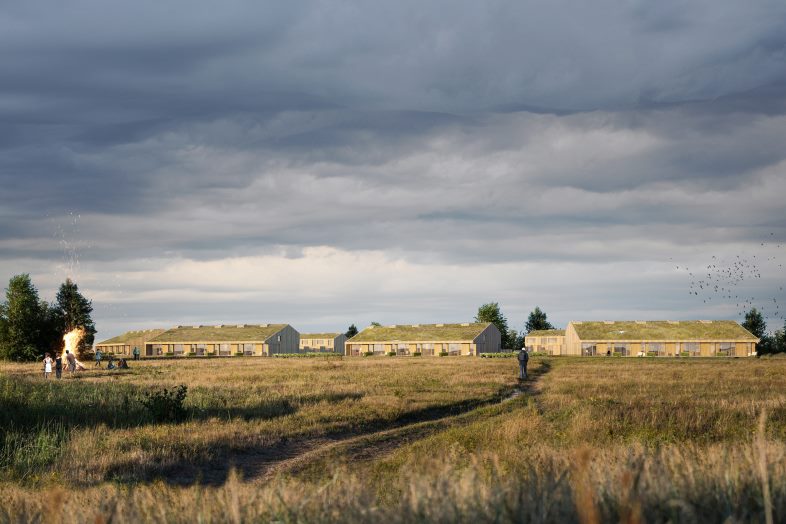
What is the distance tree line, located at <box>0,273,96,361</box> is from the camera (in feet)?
284

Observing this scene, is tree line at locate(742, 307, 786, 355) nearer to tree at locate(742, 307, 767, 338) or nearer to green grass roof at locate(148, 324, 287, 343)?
tree at locate(742, 307, 767, 338)

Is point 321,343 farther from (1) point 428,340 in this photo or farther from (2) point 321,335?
(1) point 428,340

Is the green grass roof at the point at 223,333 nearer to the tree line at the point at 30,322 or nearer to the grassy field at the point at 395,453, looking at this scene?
the tree line at the point at 30,322

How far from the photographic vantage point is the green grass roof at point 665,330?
93.6m

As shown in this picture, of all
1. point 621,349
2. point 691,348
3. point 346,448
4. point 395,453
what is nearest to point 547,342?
point 621,349

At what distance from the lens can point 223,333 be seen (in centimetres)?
11300

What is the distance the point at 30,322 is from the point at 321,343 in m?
54.0

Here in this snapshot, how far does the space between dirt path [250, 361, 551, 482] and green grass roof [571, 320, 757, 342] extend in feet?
265

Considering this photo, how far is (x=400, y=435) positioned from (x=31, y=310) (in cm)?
8576

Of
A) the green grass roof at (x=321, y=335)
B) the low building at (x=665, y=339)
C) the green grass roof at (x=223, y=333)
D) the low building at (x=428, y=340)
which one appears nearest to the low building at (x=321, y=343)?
the green grass roof at (x=321, y=335)

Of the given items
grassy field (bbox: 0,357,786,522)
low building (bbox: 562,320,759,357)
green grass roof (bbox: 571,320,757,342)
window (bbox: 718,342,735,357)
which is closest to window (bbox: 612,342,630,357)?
low building (bbox: 562,320,759,357)

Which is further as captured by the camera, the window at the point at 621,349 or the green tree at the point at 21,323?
the window at the point at 621,349

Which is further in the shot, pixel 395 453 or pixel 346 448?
pixel 346 448

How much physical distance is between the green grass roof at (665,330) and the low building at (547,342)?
38.6ft
